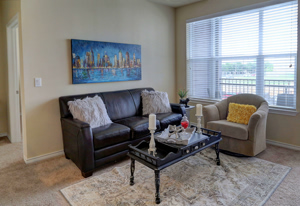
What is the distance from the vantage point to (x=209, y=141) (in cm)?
259

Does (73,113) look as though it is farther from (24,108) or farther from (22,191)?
(22,191)

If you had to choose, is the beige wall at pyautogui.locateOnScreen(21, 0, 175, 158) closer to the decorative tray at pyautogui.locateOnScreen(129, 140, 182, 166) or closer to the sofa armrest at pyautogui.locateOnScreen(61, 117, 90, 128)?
the sofa armrest at pyautogui.locateOnScreen(61, 117, 90, 128)

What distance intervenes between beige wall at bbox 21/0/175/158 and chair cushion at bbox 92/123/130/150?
2.93ft

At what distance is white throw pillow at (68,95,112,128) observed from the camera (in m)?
2.94

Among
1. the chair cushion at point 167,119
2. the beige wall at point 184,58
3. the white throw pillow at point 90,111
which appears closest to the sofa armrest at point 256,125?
the beige wall at point 184,58

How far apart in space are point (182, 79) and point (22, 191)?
3689 millimetres

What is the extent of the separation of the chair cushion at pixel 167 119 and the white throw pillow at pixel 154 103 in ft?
0.49

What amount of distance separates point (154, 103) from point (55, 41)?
1838 millimetres

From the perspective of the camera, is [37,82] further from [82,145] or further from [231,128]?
[231,128]

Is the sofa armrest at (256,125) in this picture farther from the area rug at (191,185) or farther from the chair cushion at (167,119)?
the chair cushion at (167,119)

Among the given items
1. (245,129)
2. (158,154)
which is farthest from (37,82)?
(245,129)

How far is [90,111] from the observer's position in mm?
3010

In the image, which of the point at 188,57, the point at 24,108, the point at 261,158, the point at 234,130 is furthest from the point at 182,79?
the point at 24,108

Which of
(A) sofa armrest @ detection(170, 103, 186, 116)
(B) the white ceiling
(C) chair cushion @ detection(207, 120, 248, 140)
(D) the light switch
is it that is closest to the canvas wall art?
(D) the light switch
